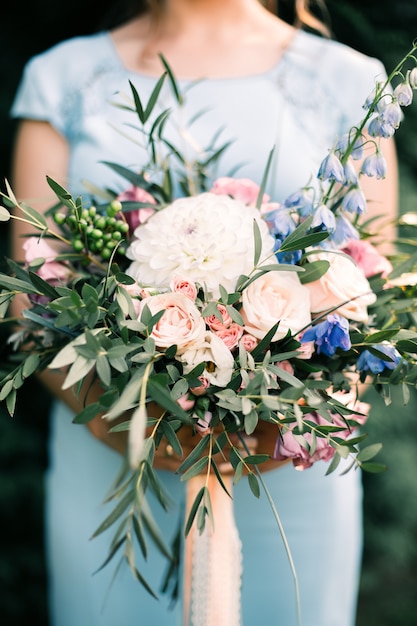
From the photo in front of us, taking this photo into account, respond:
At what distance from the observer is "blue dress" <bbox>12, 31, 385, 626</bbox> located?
50.4 inches

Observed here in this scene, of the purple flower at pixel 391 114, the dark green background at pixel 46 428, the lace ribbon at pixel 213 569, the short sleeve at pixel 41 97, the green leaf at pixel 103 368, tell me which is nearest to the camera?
the green leaf at pixel 103 368

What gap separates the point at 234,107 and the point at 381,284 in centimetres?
57

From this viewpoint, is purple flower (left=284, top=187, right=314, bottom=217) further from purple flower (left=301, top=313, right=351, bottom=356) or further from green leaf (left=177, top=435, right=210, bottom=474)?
green leaf (left=177, top=435, right=210, bottom=474)

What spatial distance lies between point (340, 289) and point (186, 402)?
239 mm

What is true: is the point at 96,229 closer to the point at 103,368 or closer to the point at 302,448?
the point at 103,368

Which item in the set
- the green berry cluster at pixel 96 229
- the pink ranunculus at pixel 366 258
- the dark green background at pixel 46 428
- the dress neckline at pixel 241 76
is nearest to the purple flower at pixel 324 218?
the pink ranunculus at pixel 366 258

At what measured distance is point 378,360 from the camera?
0.84 m

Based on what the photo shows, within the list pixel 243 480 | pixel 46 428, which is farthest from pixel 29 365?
pixel 46 428

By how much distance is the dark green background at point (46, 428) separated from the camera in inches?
78.2

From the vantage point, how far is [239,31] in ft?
4.64

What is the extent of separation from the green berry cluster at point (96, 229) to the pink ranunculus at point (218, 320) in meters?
0.16

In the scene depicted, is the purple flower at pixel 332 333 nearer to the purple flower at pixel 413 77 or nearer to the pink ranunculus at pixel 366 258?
the pink ranunculus at pixel 366 258

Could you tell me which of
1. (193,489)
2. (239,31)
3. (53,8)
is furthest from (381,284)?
(53,8)

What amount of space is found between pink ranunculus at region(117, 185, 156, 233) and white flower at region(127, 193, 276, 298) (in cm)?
6
